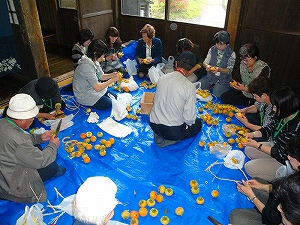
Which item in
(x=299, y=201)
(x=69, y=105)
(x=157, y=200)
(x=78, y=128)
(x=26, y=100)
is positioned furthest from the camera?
(x=69, y=105)

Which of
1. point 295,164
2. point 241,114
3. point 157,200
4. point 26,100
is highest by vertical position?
point 26,100

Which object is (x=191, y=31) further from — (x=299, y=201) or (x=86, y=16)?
(x=299, y=201)

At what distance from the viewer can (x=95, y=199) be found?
4.34 feet

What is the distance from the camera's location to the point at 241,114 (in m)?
3.88

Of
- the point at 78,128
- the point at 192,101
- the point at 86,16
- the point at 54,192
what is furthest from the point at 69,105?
the point at 86,16

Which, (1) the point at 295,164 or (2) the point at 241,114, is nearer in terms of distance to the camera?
(1) the point at 295,164

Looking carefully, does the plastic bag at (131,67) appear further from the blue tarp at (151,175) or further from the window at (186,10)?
the blue tarp at (151,175)

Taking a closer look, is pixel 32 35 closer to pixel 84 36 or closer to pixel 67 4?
pixel 84 36

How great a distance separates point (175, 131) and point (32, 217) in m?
1.96

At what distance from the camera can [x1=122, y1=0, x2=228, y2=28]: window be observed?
5.59 metres

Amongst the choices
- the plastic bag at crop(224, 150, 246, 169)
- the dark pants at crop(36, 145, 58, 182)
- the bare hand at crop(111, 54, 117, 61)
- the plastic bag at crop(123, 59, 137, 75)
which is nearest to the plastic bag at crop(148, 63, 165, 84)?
the plastic bag at crop(123, 59, 137, 75)

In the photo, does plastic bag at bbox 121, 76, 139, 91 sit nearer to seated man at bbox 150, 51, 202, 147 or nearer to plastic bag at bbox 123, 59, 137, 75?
plastic bag at bbox 123, 59, 137, 75

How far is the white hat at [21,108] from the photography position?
2238mm

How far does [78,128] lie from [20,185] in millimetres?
1532
